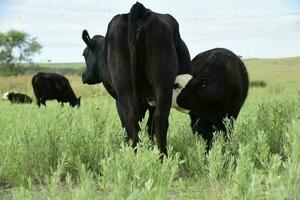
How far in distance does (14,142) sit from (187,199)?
2.34 meters

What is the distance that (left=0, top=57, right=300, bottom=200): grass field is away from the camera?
8.35 feet

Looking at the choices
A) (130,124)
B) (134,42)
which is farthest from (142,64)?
(130,124)

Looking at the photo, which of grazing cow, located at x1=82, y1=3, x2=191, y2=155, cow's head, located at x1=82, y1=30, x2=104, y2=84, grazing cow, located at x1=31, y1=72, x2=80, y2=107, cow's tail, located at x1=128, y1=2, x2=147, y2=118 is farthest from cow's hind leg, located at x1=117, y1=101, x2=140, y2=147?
grazing cow, located at x1=31, y1=72, x2=80, y2=107

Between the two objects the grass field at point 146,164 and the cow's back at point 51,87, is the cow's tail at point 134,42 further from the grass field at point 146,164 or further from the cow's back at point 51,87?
the cow's back at point 51,87

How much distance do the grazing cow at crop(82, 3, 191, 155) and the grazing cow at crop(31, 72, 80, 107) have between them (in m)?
18.3

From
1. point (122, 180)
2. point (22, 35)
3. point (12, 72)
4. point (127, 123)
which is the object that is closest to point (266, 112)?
point (127, 123)

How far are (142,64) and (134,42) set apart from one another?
0.24 metres

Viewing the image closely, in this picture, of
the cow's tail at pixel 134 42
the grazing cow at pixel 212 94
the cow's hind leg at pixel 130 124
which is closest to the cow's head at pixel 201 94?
the grazing cow at pixel 212 94

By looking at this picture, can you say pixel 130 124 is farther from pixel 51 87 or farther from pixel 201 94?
pixel 51 87

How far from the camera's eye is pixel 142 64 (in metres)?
5.45

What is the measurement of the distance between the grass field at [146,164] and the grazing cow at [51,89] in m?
16.1

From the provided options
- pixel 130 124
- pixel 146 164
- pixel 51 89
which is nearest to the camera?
pixel 146 164

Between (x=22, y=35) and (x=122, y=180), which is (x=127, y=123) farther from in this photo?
(x=22, y=35)

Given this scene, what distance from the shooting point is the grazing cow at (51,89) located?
78.0ft
